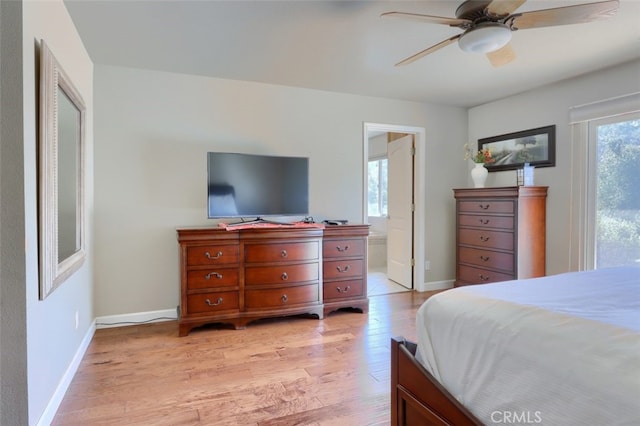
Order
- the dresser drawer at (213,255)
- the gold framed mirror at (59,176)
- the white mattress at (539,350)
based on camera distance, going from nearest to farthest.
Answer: the white mattress at (539,350) → the gold framed mirror at (59,176) → the dresser drawer at (213,255)

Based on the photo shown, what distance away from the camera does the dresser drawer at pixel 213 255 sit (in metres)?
2.95

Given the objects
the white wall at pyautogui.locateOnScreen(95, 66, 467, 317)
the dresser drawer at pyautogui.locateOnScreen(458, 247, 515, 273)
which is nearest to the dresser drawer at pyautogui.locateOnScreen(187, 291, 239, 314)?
the white wall at pyautogui.locateOnScreen(95, 66, 467, 317)

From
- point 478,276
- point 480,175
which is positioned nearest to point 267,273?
point 478,276

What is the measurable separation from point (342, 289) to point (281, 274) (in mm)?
682

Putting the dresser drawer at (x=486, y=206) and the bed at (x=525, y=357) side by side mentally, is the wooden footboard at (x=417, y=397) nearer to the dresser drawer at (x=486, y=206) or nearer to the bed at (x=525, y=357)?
the bed at (x=525, y=357)

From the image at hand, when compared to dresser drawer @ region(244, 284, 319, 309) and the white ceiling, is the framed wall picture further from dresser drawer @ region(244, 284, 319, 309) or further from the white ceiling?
dresser drawer @ region(244, 284, 319, 309)

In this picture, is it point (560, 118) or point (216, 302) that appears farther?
point (560, 118)

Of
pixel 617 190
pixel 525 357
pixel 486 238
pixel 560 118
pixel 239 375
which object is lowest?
pixel 239 375

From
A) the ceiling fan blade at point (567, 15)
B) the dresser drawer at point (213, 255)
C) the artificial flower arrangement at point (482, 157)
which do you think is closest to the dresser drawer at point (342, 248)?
the dresser drawer at point (213, 255)

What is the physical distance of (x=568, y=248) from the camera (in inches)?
139

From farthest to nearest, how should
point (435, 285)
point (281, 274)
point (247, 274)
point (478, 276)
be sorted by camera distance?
point (435, 285) → point (478, 276) → point (281, 274) → point (247, 274)

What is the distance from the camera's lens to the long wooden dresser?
9.73 feet

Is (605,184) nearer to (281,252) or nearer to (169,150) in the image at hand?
(281,252)

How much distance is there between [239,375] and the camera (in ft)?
7.49
